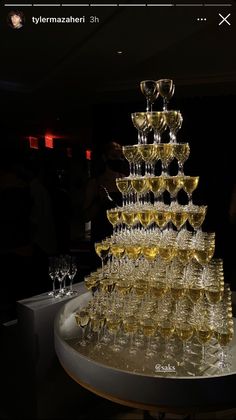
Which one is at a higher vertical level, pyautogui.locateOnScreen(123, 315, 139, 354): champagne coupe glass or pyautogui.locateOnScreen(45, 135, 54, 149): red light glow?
pyautogui.locateOnScreen(45, 135, 54, 149): red light glow

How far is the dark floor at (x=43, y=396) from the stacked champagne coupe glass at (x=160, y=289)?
71 centimetres

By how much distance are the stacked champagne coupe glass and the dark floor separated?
71 centimetres

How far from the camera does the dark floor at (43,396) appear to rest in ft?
6.61

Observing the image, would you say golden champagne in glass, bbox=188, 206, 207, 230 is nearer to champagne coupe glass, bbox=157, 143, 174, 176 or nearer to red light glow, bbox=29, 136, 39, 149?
champagne coupe glass, bbox=157, 143, 174, 176

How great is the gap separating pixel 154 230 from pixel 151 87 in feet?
2.15

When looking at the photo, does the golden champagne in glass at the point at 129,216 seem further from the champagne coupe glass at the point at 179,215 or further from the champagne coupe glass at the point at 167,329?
the champagne coupe glass at the point at 167,329

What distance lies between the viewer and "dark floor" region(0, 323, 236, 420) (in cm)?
201

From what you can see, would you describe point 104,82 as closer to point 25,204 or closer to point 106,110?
point 106,110

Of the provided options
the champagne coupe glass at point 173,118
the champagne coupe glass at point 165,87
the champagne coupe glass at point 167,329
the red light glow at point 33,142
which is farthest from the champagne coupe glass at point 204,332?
the red light glow at point 33,142

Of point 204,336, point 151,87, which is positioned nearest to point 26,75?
point 151,87

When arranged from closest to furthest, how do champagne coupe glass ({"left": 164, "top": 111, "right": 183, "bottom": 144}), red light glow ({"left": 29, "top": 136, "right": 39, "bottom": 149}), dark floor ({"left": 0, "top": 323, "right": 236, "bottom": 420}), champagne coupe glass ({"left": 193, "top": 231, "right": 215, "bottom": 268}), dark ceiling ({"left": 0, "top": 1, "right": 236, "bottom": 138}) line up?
champagne coupe glass ({"left": 193, "top": 231, "right": 215, "bottom": 268}) → champagne coupe glass ({"left": 164, "top": 111, "right": 183, "bottom": 144}) → dark floor ({"left": 0, "top": 323, "right": 236, "bottom": 420}) → dark ceiling ({"left": 0, "top": 1, "right": 236, "bottom": 138}) → red light glow ({"left": 29, "top": 136, "right": 39, "bottom": 149})

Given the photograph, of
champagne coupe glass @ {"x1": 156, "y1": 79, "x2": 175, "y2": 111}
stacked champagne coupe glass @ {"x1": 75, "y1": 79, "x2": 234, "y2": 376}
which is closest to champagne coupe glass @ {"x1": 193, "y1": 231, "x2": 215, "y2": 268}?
stacked champagne coupe glass @ {"x1": 75, "y1": 79, "x2": 234, "y2": 376}

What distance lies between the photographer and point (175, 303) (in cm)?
151

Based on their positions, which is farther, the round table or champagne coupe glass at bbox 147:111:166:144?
champagne coupe glass at bbox 147:111:166:144
